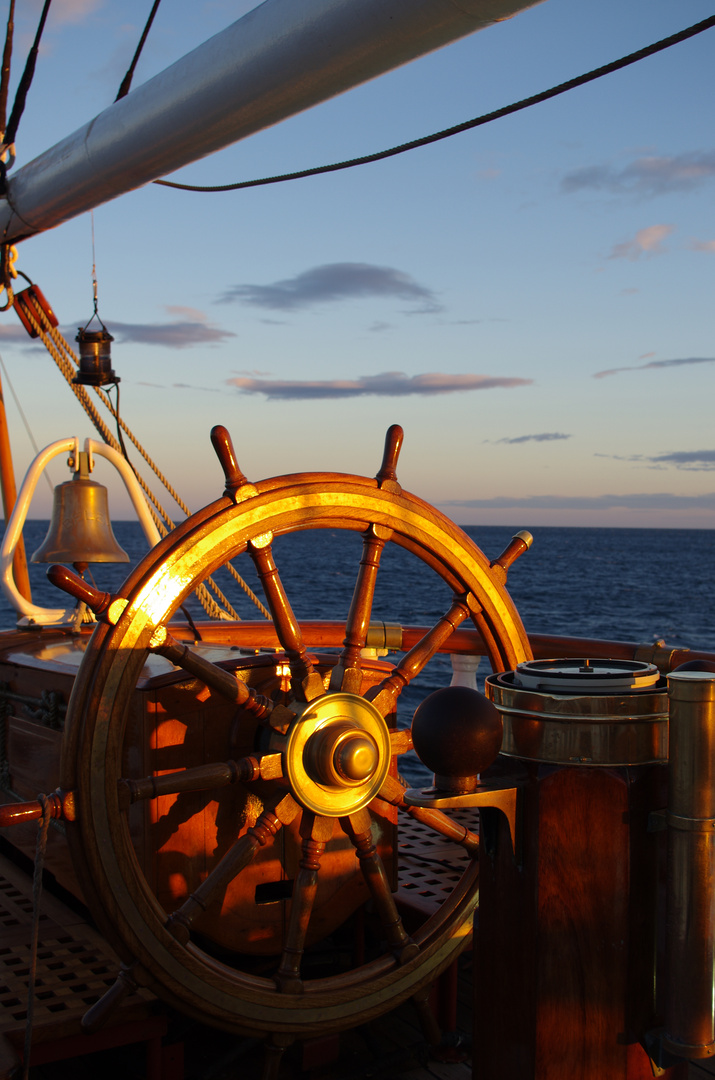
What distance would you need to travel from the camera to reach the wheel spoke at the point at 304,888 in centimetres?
191

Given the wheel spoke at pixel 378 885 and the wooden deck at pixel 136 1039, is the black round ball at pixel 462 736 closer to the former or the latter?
the wheel spoke at pixel 378 885

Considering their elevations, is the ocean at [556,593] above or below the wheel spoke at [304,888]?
above

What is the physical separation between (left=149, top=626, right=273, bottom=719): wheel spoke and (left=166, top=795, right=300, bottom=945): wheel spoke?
0.19m

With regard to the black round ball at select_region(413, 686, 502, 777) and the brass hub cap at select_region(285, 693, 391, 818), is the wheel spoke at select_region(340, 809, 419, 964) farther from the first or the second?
the black round ball at select_region(413, 686, 502, 777)

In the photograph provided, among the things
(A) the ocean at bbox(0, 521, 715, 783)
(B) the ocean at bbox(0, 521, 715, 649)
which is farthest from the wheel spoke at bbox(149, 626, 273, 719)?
(B) the ocean at bbox(0, 521, 715, 649)

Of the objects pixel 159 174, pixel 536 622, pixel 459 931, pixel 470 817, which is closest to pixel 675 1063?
pixel 459 931

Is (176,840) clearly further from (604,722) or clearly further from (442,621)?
(604,722)

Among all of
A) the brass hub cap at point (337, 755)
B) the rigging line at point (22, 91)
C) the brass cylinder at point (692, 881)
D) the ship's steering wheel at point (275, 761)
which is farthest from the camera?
the rigging line at point (22, 91)

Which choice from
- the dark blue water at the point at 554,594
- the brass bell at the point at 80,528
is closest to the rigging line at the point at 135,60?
the brass bell at the point at 80,528

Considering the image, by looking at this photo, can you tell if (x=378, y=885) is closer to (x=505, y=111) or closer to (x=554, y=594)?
(x=505, y=111)

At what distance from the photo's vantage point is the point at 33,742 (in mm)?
2436

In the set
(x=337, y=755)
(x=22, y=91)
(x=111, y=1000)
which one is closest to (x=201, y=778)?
(x=337, y=755)

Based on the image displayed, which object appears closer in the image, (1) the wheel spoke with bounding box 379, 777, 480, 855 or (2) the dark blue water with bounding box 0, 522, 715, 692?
(1) the wheel spoke with bounding box 379, 777, 480, 855

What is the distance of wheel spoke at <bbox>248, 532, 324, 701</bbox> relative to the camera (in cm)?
193
